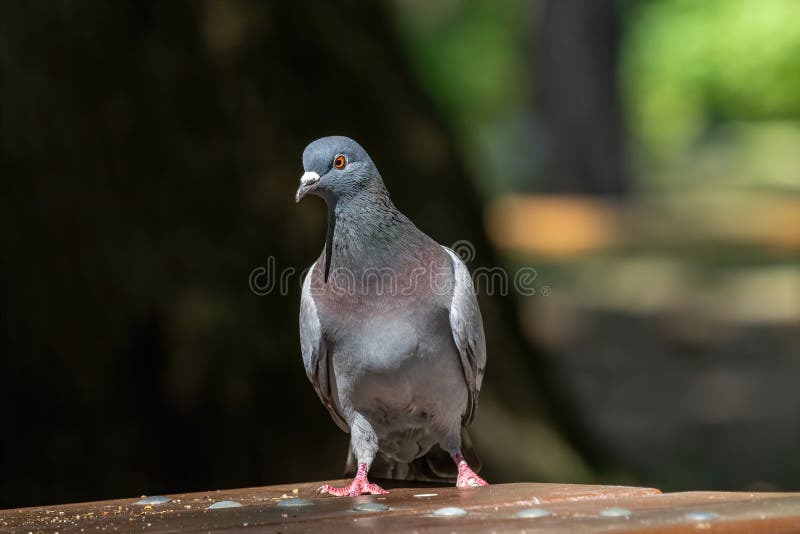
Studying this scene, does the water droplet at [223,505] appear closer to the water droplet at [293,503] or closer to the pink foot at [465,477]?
the water droplet at [293,503]

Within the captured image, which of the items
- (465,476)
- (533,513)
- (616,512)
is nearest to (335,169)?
(465,476)

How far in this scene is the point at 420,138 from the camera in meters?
7.73

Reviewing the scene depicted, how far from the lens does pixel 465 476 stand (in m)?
4.43

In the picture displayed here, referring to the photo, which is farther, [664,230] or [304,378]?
[664,230]

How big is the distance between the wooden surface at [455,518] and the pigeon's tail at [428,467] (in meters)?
0.56

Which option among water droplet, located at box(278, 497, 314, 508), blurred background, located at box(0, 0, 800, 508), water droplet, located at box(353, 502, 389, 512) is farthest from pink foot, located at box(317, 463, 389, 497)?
blurred background, located at box(0, 0, 800, 508)

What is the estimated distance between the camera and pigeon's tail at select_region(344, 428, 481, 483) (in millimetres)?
4707

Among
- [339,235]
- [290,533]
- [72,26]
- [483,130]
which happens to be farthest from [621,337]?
[483,130]

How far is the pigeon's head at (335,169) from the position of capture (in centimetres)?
401

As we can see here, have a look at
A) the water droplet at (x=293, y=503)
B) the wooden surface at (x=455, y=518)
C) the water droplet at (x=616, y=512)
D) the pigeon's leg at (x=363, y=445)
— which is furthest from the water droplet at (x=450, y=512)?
the pigeon's leg at (x=363, y=445)

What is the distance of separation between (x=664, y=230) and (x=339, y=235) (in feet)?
62.1

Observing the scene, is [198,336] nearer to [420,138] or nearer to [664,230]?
[420,138]

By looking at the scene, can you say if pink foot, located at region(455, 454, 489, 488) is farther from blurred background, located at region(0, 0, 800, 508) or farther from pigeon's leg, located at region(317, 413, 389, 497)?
blurred background, located at region(0, 0, 800, 508)

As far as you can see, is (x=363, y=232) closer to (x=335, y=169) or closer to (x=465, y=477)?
(x=335, y=169)
